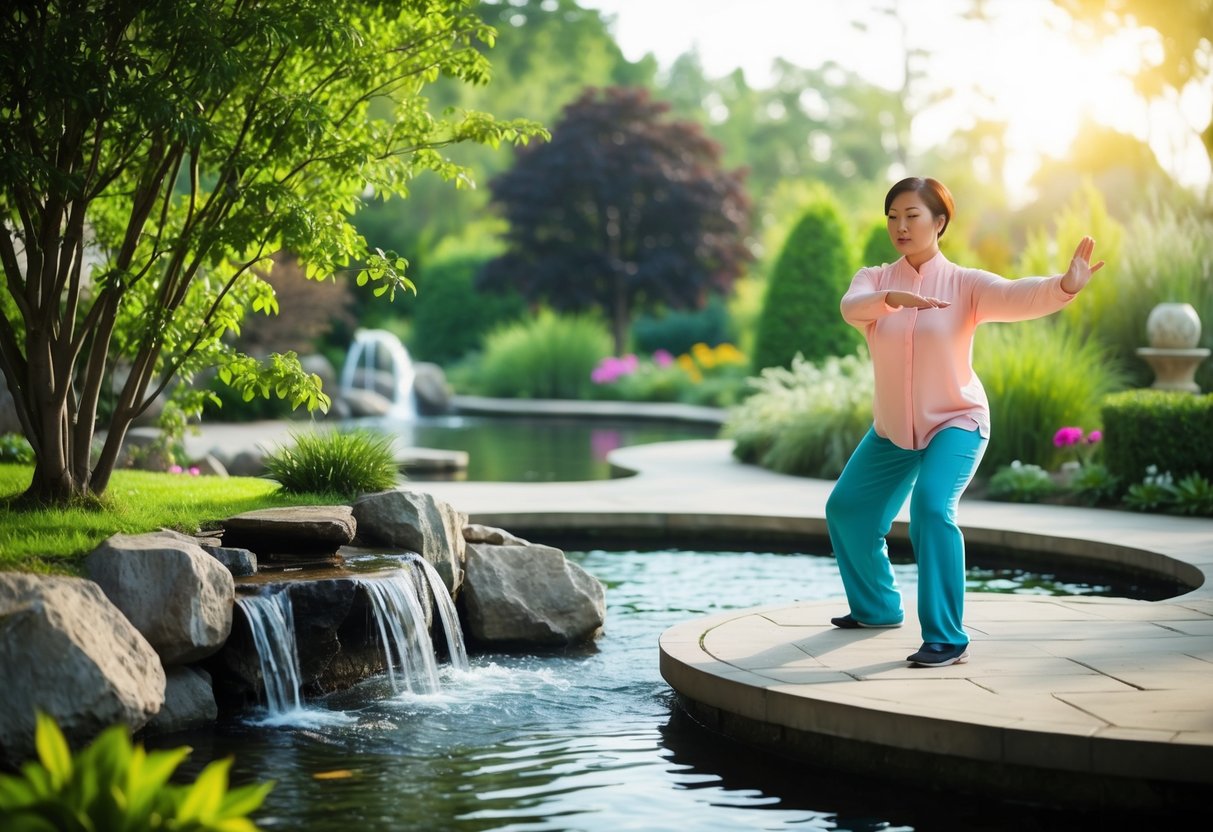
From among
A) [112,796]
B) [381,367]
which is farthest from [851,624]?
[381,367]

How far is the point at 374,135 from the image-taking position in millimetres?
7742

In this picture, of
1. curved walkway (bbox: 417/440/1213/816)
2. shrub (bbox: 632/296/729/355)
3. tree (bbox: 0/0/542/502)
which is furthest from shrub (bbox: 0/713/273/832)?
shrub (bbox: 632/296/729/355)

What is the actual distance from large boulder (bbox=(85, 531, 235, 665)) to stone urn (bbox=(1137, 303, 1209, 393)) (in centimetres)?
940

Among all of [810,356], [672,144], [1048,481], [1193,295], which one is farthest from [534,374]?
[1048,481]

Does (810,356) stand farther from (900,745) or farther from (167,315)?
(900,745)

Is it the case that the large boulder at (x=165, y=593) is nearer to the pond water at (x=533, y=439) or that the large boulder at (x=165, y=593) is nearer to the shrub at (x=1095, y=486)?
the pond water at (x=533, y=439)

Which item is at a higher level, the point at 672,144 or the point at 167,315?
the point at 672,144

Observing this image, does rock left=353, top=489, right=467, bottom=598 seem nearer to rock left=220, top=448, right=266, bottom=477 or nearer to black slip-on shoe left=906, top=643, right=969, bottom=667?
black slip-on shoe left=906, top=643, right=969, bottom=667

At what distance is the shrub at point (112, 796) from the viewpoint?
3.03m

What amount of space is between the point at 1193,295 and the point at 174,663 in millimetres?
11662

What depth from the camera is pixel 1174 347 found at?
41.7ft

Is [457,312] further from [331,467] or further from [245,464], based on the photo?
[331,467]

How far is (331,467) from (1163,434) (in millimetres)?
6284

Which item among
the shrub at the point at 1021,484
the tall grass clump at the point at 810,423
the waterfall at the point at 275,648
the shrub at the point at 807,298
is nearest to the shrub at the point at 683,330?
the shrub at the point at 807,298
